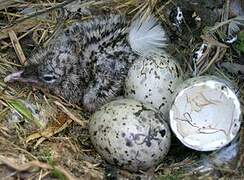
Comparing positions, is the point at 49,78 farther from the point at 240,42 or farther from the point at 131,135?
the point at 240,42

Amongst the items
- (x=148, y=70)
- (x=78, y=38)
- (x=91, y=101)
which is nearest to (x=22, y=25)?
(x=78, y=38)

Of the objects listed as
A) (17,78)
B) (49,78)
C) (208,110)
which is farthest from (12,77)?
(208,110)

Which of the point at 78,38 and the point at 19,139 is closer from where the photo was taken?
the point at 19,139

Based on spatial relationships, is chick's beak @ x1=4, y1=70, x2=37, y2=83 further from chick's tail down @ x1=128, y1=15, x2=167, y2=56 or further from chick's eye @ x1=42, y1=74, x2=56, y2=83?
chick's tail down @ x1=128, y1=15, x2=167, y2=56

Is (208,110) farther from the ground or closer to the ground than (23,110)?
closer to the ground

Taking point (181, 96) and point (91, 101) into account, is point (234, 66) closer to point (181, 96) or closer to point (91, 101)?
point (181, 96)

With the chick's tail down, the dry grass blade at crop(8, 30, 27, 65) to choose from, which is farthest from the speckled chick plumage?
the dry grass blade at crop(8, 30, 27, 65)
